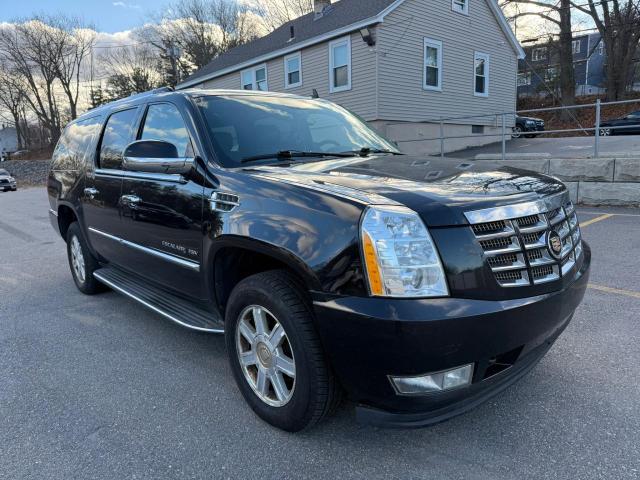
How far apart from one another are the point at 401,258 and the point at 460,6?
1982cm

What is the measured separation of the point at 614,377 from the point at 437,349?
5.60ft

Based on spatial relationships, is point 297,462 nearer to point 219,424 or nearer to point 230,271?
point 219,424

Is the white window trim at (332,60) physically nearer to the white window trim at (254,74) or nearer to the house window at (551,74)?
the white window trim at (254,74)

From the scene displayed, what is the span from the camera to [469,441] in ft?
8.06

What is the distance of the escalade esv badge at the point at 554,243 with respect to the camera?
2334mm

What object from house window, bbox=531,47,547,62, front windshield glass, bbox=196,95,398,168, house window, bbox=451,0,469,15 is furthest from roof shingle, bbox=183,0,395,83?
house window, bbox=531,47,547,62

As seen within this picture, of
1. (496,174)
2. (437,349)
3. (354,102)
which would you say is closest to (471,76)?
(354,102)

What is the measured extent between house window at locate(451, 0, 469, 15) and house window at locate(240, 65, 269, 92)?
7.97m

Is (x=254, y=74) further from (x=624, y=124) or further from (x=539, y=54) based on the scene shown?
(x=539, y=54)

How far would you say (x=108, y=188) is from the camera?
13.5 feet

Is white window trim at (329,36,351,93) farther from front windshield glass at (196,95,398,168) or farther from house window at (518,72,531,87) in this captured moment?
house window at (518,72,531,87)

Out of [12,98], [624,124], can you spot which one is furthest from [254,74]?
[12,98]

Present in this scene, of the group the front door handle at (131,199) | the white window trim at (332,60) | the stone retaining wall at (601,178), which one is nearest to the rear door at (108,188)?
the front door handle at (131,199)

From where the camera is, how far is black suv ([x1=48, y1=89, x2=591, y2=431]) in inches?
80.3
